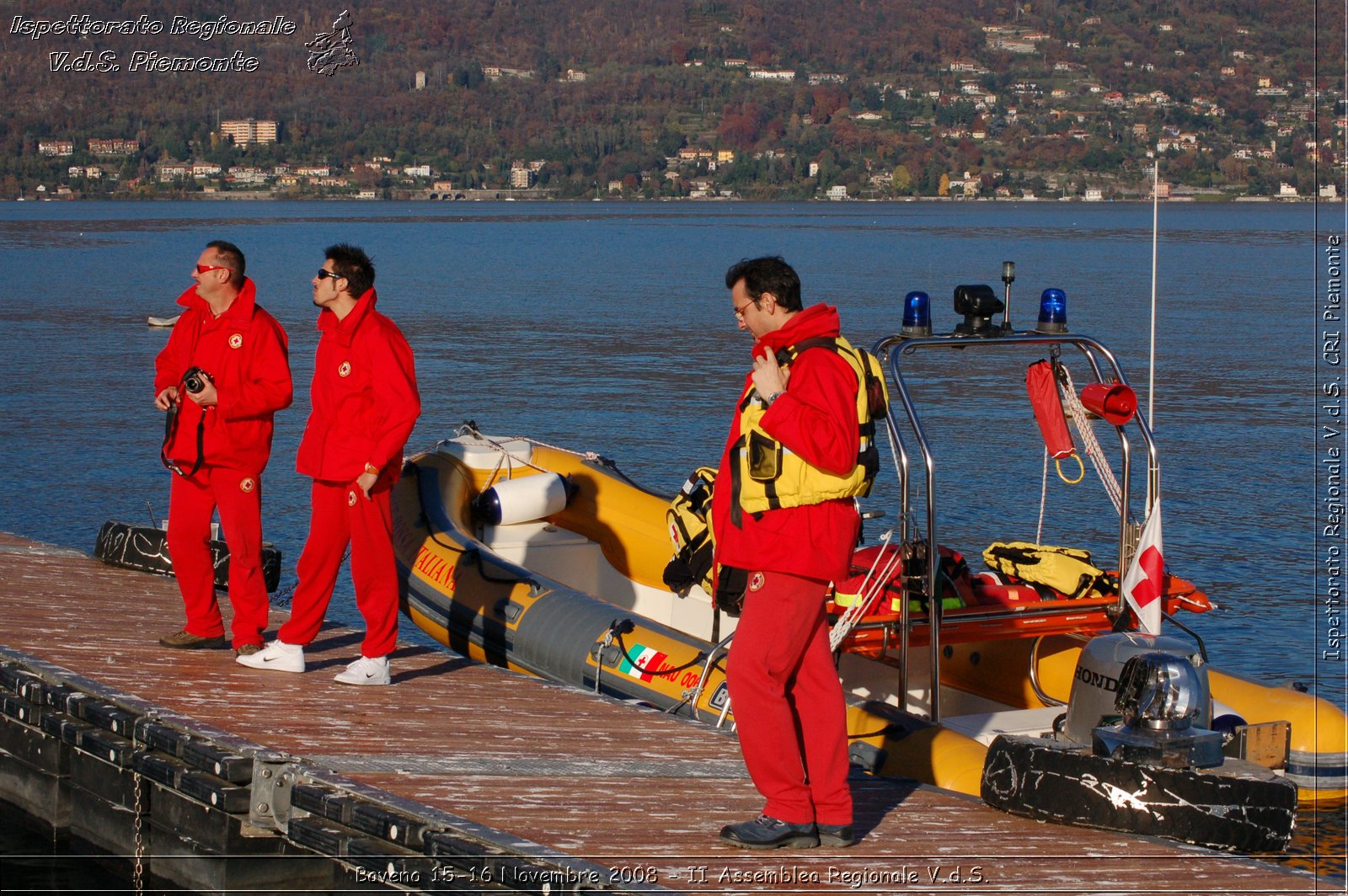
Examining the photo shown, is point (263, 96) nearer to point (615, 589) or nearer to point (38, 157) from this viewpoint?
point (38, 157)

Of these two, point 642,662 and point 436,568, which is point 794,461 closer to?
point 642,662

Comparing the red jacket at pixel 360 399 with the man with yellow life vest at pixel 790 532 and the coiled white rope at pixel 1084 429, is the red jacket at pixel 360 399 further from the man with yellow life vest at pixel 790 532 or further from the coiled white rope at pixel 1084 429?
the coiled white rope at pixel 1084 429

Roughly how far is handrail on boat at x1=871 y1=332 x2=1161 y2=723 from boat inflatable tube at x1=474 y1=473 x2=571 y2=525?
2.61 m

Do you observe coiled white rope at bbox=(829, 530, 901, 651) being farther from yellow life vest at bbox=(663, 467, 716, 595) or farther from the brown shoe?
the brown shoe

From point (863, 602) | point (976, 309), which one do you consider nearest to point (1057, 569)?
point (976, 309)

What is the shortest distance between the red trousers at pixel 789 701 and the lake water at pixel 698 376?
3.12 meters

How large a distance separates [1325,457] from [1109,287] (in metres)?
21.4

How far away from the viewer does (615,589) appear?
8.11 meters

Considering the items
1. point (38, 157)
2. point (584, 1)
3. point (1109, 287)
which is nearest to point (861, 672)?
point (1109, 287)

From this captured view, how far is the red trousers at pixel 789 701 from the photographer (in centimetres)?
384

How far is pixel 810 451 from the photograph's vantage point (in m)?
3.71

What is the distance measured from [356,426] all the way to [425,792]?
1230 mm

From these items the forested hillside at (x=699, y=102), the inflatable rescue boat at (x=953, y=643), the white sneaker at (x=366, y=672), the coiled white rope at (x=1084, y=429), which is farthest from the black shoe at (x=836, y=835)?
the forested hillside at (x=699, y=102)

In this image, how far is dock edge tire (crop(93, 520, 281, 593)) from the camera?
23.3 ft
